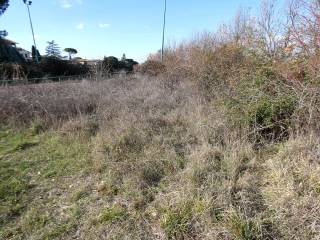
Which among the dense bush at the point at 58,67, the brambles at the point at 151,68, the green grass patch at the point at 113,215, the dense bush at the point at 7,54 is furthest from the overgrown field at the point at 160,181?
the dense bush at the point at 7,54

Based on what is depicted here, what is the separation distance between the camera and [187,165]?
145 inches

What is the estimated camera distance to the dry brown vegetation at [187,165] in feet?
8.60

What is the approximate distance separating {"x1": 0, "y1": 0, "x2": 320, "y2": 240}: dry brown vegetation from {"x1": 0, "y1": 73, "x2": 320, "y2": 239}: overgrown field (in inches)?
0.6

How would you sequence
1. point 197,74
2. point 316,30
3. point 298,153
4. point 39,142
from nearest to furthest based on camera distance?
point 298,153
point 316,30
point 39,142
point 197,74

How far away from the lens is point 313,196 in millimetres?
2623

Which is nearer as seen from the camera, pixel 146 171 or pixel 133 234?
pixel 133 234

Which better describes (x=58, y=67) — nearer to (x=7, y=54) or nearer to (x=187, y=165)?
(x=7, y=54)

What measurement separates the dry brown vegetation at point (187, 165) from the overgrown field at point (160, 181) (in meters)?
0.01

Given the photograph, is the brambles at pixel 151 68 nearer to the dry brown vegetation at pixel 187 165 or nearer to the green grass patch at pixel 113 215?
the dry brown vegetation at pixel 187 165

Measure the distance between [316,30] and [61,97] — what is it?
6.76m

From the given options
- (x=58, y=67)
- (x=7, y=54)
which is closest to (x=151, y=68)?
(x=58, y=67)

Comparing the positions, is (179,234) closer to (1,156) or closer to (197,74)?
(1,156)

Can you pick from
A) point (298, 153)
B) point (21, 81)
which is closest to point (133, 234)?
point (298, 153)

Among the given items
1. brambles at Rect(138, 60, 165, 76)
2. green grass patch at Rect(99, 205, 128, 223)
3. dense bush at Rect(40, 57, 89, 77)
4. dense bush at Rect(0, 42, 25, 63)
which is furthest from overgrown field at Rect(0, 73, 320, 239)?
dense bush at Rect(0, 42, 25, 63)
